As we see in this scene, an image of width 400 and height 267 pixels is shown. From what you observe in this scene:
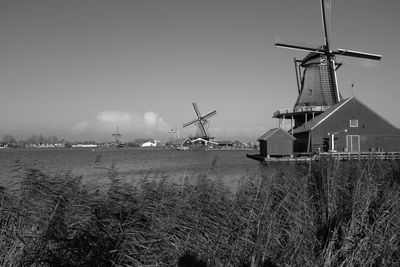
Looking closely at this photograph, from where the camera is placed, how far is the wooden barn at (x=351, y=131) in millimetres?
37156

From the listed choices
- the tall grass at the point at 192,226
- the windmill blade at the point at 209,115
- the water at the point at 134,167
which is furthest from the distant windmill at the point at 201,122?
the tall grass at the point at 192,226

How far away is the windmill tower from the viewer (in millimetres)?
42625

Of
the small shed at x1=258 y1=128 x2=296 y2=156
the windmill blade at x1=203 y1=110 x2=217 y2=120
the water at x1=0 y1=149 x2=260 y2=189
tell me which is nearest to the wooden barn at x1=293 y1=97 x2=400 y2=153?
the small shed at x1=258 y1=128 x2=296 y2=156

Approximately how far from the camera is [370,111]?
37875mm

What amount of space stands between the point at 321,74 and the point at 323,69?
2.26ft

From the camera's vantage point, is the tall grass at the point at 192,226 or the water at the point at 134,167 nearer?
the tall grass at the point at 192,226

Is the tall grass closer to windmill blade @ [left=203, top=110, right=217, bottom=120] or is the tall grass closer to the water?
the water

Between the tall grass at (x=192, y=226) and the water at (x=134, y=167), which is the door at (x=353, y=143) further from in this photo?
the tall grass at (x=192, y=226)

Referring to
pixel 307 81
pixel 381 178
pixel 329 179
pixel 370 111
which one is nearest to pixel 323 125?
pixel 370 111

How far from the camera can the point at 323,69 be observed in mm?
42875

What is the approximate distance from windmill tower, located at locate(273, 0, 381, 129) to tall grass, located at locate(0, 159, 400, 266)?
120 ft

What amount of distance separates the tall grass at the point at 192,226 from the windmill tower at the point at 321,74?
120 ft

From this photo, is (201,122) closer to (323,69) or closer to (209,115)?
(209,115)

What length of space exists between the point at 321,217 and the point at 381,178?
3480 millimetres
